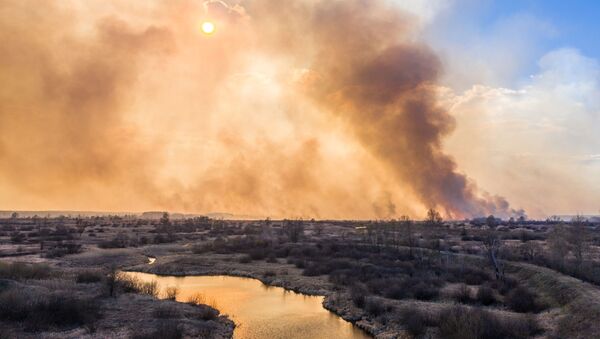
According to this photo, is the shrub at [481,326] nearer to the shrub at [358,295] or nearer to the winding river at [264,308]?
the winding river at [264,308]

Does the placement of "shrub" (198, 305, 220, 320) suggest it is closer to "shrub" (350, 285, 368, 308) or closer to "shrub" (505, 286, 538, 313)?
"shrub" (350, 285, 368, 308)

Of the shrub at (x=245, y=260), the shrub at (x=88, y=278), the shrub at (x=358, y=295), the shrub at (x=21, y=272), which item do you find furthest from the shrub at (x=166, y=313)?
the shrub at (x=245, y=260)

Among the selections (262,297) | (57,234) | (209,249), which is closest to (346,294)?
(262,297)

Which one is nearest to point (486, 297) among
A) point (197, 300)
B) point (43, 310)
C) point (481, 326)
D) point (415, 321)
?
point (415, 321)

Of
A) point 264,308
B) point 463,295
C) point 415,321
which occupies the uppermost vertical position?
point 463,295

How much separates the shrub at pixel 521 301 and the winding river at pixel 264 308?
45.1 feet

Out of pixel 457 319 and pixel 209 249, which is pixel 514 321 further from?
pixel 209 249

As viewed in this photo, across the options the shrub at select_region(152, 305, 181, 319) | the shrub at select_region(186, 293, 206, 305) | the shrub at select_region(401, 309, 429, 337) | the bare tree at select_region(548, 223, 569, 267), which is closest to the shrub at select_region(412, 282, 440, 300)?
the shrub at select_region(401, 309, 429, 337)

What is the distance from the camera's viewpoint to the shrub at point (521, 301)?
35.9m

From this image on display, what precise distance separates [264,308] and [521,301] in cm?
2277

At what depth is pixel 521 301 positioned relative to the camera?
36.9m

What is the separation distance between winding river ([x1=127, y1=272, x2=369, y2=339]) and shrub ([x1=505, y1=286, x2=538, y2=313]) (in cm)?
1375

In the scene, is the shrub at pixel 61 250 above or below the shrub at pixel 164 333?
above

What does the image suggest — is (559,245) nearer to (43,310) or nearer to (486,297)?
(486,297)
